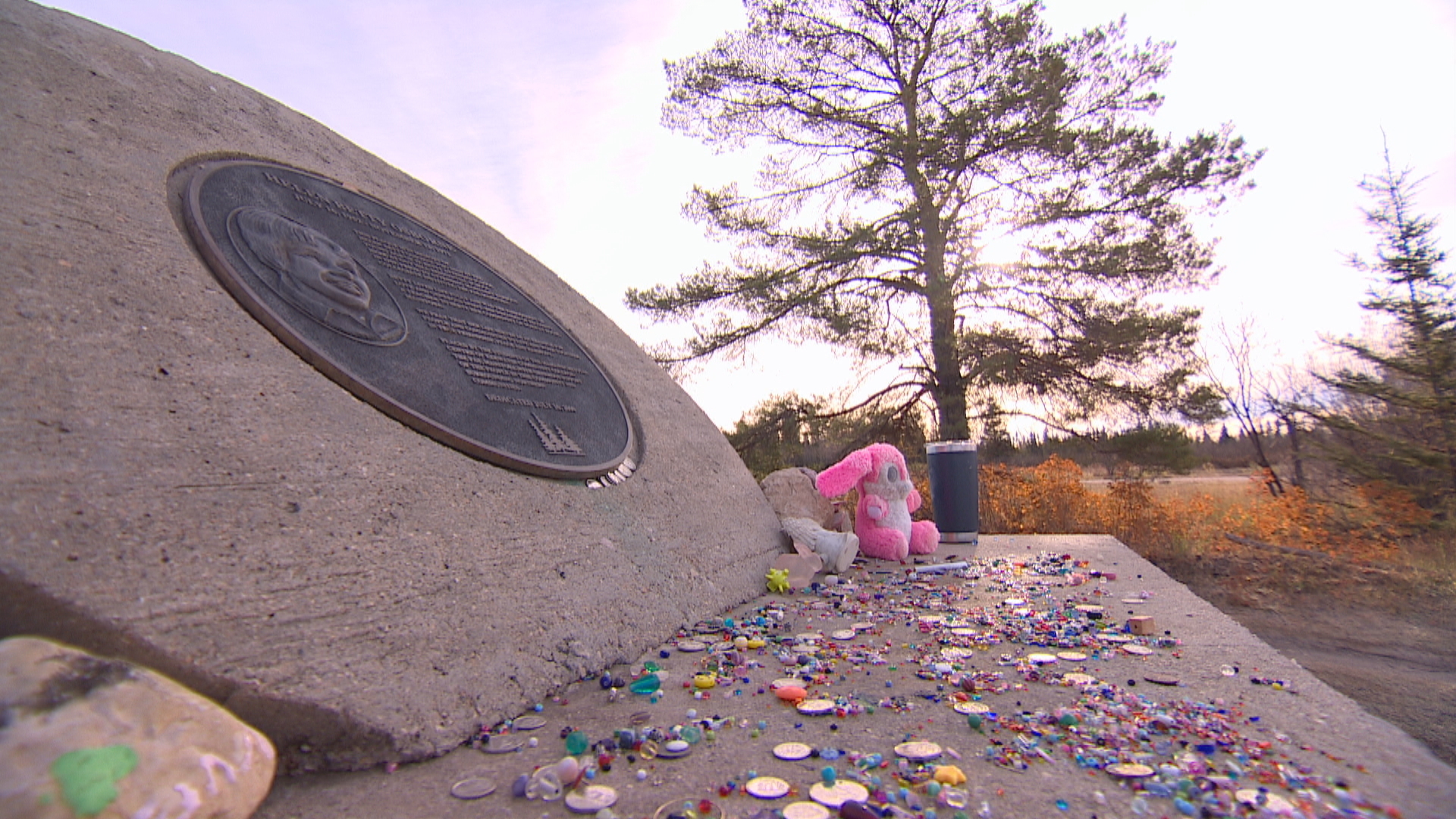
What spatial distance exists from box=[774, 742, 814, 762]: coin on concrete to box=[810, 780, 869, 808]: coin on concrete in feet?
0.37

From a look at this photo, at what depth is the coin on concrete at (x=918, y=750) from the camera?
1446 millimetres

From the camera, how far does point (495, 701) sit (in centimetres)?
164

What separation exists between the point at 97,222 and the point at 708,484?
2239mm

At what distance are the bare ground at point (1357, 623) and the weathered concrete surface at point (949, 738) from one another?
1.03 metres

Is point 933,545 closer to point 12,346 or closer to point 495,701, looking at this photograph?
point 495,701

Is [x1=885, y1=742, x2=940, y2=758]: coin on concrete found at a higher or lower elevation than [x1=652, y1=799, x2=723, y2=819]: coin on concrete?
higher

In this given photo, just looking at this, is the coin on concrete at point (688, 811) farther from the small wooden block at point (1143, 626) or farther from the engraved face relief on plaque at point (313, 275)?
the small wooden block at point (1143, 626)

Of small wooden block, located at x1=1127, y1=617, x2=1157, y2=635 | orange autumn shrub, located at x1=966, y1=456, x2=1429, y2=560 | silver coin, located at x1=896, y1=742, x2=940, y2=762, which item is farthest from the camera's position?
orange autumn shrub, located at x1=966, y1=456, x2=1429, y2=560

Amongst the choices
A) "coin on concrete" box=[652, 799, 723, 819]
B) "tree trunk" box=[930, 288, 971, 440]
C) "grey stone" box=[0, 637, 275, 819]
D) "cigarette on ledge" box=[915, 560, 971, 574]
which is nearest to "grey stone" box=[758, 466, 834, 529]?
"cigarette on ledge" box=[915, 560, 971, 574]

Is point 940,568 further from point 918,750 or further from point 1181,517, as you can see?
point 1181,517

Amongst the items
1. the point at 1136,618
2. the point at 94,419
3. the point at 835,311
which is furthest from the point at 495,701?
the point at 835,311

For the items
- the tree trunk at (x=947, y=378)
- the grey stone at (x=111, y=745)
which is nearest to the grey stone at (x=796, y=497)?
the grey stone at (x=111, y=745)

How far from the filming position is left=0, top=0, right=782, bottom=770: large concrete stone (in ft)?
4.25

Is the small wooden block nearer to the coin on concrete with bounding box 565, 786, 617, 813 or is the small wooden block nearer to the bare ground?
the bare ground
